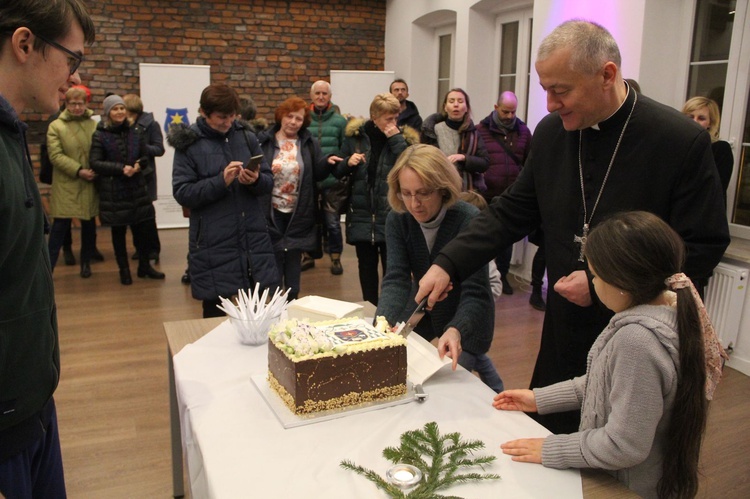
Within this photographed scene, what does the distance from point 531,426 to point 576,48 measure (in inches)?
35.9

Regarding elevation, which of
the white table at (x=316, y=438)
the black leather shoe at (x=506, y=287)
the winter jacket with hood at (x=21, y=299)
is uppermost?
the winter jacket with hood at (x=21, y=299)

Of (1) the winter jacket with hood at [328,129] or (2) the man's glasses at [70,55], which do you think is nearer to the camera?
(2) the man's glasses at [70,55]

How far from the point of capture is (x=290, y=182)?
4.00 metres

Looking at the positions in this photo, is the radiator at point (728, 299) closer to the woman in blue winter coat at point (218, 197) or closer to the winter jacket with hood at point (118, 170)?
the woman in blue winter coat at point (218, 197)

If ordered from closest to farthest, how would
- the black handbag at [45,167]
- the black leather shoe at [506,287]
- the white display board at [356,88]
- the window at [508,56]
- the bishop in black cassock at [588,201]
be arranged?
the bishop in black cassock at [588,201] < the black leather shoe at [506,287] < the black handbag at [45,167] < the window at [508,56] < the white display board at [356,88]

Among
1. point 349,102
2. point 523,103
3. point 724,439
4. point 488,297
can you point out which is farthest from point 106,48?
point 724,439

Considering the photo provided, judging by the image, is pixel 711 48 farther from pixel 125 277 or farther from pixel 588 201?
pixel 125 277

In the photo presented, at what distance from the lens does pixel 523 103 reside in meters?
5.98

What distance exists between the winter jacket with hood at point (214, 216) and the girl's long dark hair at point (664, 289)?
227 cm

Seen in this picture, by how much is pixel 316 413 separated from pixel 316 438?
10 centimetres

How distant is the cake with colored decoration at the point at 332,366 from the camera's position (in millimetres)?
1492

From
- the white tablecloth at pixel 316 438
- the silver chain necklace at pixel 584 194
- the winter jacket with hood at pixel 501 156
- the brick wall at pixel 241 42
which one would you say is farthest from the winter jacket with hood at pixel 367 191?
the brick wall at pixel 241 42

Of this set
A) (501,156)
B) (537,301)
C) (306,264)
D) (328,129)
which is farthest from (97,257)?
(537,301)

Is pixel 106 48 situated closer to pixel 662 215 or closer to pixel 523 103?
pixel 523 103
